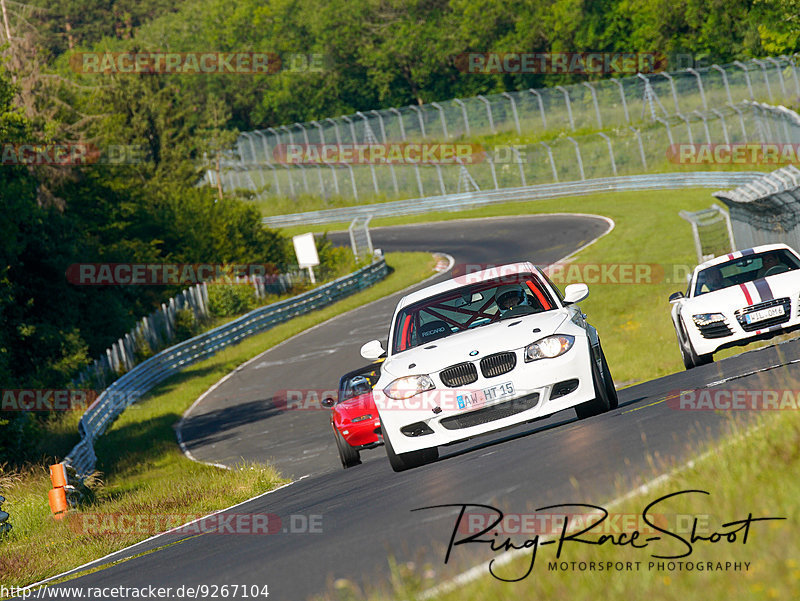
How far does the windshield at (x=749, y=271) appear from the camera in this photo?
16047 mm

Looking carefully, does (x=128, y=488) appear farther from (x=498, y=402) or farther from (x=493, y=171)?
(x=493, y=171)

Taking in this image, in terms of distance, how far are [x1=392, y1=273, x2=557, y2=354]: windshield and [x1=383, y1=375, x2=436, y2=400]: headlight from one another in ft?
3.33

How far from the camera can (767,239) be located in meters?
24.4

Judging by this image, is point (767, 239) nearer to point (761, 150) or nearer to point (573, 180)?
point (761, 150)

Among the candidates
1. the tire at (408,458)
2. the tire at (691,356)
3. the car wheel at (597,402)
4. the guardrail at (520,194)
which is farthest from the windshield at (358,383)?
the guardrail at (520,194)

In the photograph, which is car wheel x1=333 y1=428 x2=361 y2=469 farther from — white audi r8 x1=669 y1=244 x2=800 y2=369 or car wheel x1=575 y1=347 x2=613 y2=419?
white audi r8 x1=669 y1=244 x2=800 y2=369

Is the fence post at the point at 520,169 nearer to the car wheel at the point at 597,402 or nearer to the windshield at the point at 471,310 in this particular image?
the windshield at the point at 471,310

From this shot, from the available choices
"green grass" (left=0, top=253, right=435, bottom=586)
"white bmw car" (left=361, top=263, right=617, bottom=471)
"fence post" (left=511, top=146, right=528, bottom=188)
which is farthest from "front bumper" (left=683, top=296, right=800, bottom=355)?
"fence post" (left=511, top=146, right=528, bottom=188)

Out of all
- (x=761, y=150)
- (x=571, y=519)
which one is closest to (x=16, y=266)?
(x=761, y=150)

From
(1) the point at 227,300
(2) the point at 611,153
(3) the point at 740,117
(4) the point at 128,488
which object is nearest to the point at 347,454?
(4) the point at 128,488

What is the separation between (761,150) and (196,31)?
281ft

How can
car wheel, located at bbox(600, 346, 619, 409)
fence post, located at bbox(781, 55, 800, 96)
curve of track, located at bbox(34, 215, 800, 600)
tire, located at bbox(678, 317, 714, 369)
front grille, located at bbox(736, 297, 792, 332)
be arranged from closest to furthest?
curve of track, located at bbox(34, 215, 800, 600)
car wheel, located at bbox(600, 346, 619, 409)
front grille, located at bbox(736, 297, 792, 332)
tire, located at bbox(678, 317, 714, 369)
fence post, located at bbox(781, 55, 800, 96)

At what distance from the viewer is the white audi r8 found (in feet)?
49.7

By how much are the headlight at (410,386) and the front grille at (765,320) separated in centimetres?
672
